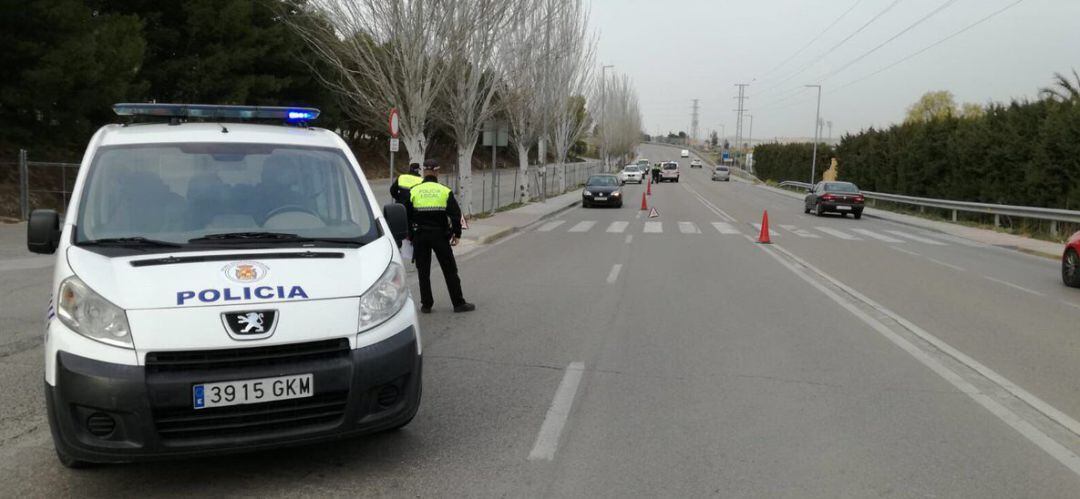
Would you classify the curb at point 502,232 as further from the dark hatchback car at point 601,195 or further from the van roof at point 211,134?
the van roof at point 211,134

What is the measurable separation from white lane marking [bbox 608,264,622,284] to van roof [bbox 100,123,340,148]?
7.54m

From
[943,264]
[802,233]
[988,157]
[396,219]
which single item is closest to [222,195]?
[396,219]

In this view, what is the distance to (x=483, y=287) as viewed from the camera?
1184 cm

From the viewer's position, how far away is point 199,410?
385cm

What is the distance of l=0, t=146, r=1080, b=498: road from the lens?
4.36 meters

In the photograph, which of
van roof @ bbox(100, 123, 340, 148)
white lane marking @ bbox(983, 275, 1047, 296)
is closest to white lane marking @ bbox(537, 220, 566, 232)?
white lane marking @ bbox(983, 275, 1047, 296)

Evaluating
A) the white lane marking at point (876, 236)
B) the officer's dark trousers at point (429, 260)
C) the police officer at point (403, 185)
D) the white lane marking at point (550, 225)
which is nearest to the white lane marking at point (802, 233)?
the white lane marking at point (876, 236)

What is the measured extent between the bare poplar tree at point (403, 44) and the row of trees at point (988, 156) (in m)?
19.3

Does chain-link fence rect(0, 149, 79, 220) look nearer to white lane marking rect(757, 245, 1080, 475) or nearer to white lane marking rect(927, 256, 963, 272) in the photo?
white lane marking rect(757, 245, 1080, 475)

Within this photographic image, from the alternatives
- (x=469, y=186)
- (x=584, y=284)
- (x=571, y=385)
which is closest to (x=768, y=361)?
(x=571, y=385)

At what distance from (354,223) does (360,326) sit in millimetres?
1113

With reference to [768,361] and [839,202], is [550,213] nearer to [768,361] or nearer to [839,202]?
[839,202]

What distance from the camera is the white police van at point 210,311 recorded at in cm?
380

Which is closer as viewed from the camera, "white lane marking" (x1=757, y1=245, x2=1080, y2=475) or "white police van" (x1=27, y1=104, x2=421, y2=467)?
"white police van" (x1=27, y1=104, x2=421, y2=467)
